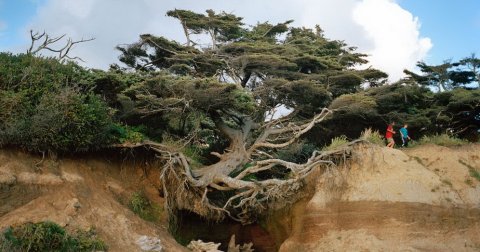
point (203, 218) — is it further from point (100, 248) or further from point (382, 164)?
point (382, 164)

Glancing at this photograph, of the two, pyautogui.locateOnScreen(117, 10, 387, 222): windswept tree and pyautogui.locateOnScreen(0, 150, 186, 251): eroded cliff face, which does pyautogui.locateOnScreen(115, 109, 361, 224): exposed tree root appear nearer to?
pyautogui.locateOnScreen(117, 10, 387, 222): windswept tree

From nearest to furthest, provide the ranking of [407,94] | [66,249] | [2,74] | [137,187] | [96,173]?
1. [66,249]
2. [2,74]
3. [96,173]
4. [137,187]
5. [407,94]

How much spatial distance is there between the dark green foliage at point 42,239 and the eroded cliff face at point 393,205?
7741 millimetres

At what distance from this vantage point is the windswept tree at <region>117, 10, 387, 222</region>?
18.4m

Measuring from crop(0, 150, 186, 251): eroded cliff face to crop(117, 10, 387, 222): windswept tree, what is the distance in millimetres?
1997

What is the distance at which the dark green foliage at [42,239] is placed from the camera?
12891mm

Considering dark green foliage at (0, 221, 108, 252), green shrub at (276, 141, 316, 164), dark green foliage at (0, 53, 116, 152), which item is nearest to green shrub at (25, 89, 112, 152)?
dark green foliage at (0, 53, 116, 152)

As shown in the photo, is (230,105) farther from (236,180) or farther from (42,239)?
(42,239)

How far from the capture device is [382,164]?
59.8 ft

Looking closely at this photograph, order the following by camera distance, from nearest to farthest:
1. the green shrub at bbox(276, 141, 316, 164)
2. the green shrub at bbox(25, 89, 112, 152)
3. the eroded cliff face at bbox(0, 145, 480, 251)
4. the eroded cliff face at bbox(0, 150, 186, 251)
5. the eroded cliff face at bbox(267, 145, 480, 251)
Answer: the eroded cliff face at bbox(0, 150, 186, 251) < the green shrub at bbox(25, 89, 112, 152) < the eroded cliff face at bbox(0, 145, 480, 251) < the eroded cliff face at bbox(267, 145, 480, 251) < the green shrub at bbox(276, 141, 316, 164)

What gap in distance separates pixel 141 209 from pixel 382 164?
29.2ft

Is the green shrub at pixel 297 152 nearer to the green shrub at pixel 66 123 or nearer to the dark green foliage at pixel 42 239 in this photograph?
the green shrub at pixel 66 123

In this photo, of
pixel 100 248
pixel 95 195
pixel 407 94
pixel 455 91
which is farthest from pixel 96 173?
pixel 455 91

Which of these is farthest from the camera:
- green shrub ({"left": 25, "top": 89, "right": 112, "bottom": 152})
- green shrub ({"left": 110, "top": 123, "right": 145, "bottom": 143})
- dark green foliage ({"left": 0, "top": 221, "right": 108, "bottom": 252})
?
green shrub ({"left": 110, "top": 123, "right": 145, "bottom": 143})
